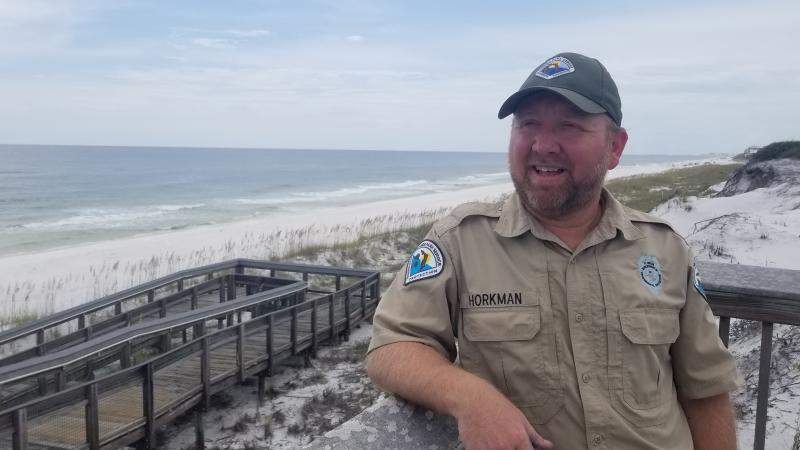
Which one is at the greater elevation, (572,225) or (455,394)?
(572,225)

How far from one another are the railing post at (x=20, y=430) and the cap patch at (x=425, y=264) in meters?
4.78

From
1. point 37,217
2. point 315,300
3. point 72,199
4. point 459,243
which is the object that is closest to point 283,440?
point 315,300

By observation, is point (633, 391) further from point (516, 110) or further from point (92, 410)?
point (92, 410)

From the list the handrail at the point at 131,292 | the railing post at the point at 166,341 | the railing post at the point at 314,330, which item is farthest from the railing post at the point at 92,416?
the railing post at the point at 314,330

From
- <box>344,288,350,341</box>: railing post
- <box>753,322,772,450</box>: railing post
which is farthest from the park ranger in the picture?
<box>344,288,350,341</box>: railing post

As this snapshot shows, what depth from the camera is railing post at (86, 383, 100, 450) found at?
591 centimetres

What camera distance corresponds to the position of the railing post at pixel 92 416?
5.91 m

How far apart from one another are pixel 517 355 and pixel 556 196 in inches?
22.9

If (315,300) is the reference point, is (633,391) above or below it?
above

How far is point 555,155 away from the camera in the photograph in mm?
2215

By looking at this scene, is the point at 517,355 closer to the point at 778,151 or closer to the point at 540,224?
the point at 540,224

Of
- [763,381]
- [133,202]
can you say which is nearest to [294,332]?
[763,381]

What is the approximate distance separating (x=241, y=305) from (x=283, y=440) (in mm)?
2156

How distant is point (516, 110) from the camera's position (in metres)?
2.27
